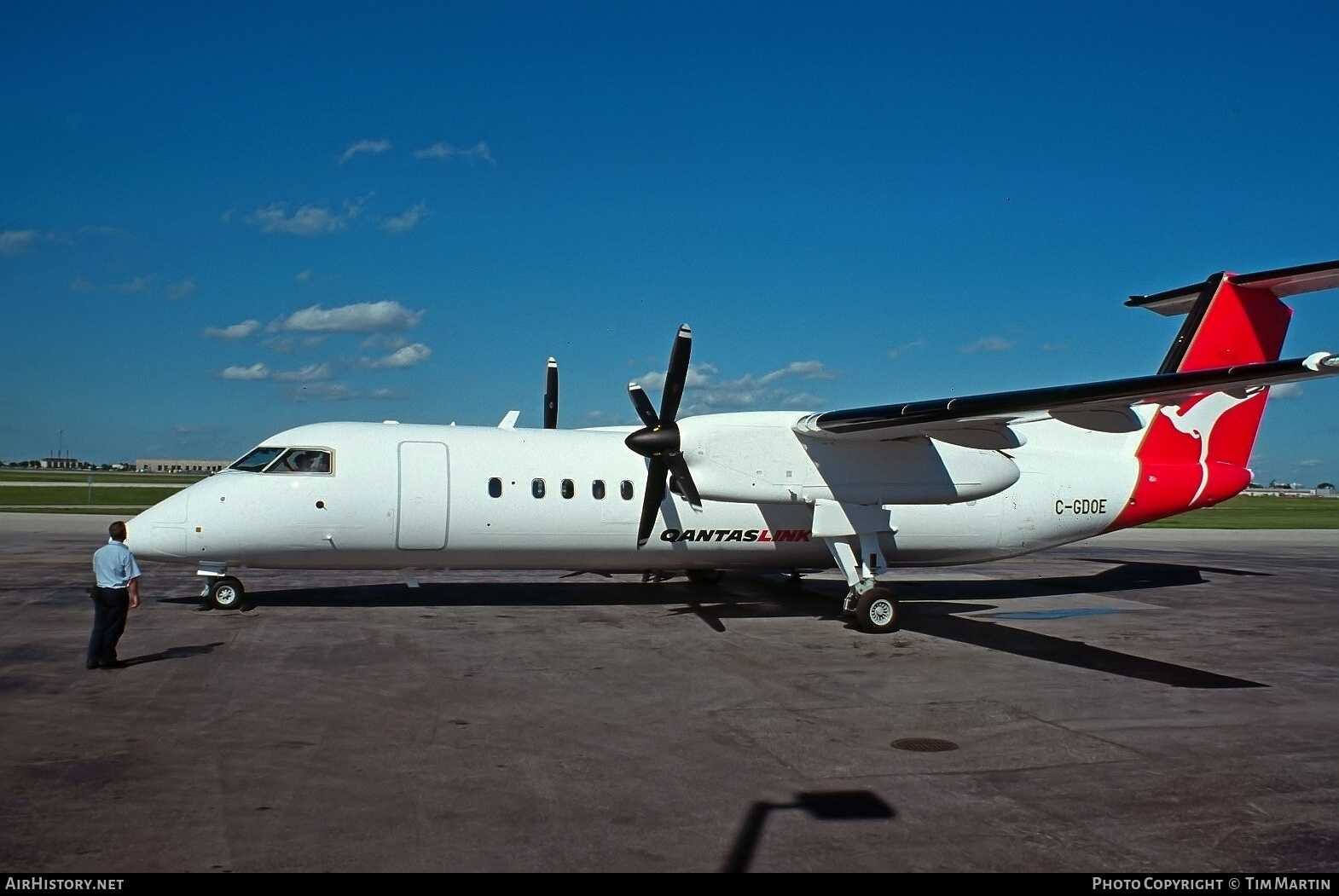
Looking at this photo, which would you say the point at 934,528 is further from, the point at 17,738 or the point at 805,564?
the point at 17,738

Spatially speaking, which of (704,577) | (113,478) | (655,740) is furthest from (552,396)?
(113,478)

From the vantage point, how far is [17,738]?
26.3 ft

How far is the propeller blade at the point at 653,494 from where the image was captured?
1490 cm

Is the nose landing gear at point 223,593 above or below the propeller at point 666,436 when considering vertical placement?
below

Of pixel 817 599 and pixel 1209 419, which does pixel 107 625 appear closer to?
pixel 817 599

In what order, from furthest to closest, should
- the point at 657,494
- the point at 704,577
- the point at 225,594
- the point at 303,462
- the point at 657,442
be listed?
the point at 704,577
the point at 225,594
the point at 303,462
the point at 657,494
the point at 657,442

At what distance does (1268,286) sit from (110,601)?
19.7 metres

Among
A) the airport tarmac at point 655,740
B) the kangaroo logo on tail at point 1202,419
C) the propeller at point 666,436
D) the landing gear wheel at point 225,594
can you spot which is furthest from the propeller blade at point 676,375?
the kangaroo logo on tail at point 1202,419

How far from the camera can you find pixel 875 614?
49.2ft

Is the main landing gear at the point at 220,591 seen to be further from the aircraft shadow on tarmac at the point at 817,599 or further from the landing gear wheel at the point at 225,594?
the aircraft shadow on tarmac at the point at 817,599

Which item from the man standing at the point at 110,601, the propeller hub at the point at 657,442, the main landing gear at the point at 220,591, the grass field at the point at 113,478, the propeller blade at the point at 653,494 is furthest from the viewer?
the grass field at the point at 113,478

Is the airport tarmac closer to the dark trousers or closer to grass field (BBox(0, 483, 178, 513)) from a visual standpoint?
the dark trousers

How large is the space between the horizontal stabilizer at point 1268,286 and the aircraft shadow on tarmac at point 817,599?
614 centimetres

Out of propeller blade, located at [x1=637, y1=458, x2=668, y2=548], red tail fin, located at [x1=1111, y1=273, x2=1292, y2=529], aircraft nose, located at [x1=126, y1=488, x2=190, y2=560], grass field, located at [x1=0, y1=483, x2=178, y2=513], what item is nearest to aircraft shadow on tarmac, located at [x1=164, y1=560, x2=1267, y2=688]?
propeller blade, located at [x1=637, y1=458, x2=668, y2=548]
